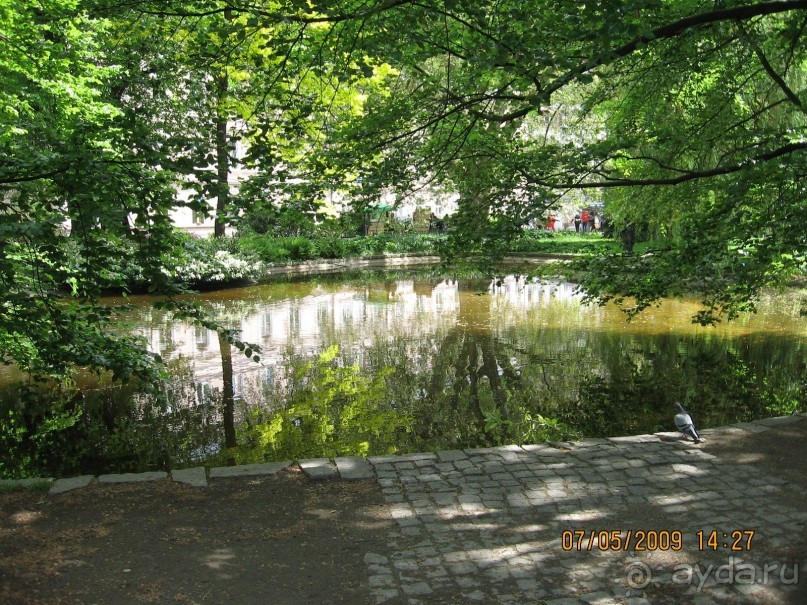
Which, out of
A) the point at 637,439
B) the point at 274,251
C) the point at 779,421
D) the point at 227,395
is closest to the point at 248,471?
the point at 637,439

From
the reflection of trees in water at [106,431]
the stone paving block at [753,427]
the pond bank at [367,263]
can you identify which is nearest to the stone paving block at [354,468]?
the reflection of trees in water at [106,431]

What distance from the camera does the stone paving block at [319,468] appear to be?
5.52 m

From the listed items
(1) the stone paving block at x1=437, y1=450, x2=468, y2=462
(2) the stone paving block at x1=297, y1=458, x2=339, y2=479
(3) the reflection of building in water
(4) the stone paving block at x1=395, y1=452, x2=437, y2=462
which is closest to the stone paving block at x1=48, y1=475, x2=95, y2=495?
(2) the stone paving block at x1=297, y1=458, x2=339, y2=479

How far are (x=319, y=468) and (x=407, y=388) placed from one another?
397cm

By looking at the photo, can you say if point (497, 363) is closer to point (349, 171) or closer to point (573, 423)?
point (573, 423)

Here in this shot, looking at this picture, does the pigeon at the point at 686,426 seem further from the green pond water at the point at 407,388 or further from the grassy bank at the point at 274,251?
the grassy bank at the point at 274,251

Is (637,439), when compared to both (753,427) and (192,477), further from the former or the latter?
(192,477)

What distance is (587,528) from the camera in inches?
177

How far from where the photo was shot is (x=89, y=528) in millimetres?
4641

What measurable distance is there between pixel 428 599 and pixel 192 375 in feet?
24.7

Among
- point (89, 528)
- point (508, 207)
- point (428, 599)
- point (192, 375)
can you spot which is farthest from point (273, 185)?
point (192, 375)

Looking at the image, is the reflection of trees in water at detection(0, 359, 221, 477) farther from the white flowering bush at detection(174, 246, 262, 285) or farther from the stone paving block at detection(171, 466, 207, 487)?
the white flowering bush at detection(174, 246, 262, 285)

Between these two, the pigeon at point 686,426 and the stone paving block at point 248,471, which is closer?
the stone paving block at point 248,471

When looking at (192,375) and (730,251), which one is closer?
(730,251)
